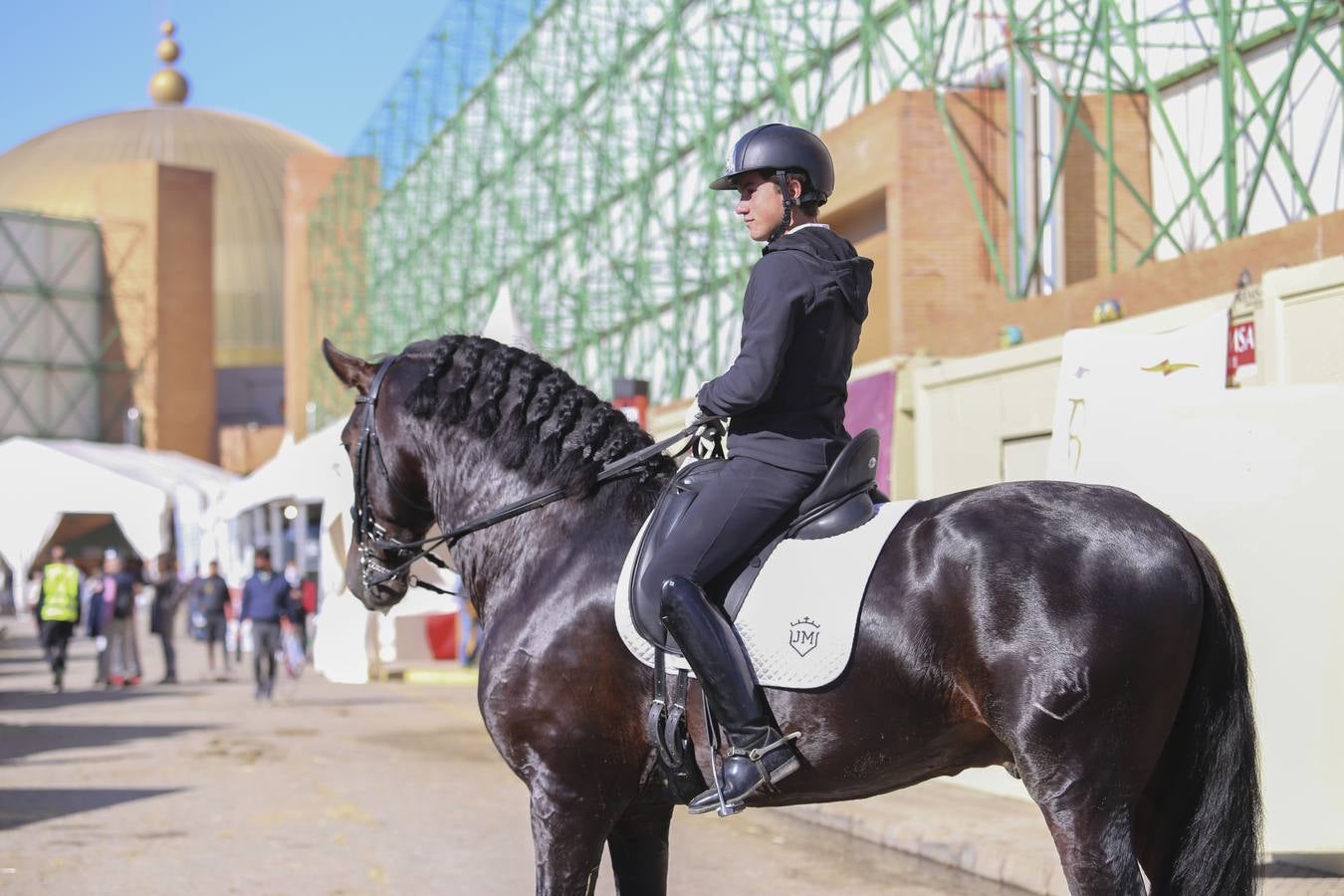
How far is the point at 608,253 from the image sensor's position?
100 ft

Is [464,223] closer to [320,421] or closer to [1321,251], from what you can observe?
[320,421]

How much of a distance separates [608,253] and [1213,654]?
26.9 meters

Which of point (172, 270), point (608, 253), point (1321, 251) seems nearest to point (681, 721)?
point (1321, 251)

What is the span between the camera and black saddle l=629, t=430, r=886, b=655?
14.7 ft

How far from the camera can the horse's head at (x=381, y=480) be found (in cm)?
538

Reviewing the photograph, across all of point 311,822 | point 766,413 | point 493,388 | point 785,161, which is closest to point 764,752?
point 766,413

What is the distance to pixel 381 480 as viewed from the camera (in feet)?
17.8

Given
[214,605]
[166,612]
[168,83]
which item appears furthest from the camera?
[168,83]

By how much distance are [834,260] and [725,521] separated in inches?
32.5

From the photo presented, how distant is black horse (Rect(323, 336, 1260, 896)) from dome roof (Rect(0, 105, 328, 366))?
84.3m

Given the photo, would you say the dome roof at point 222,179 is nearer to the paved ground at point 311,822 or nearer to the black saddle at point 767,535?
the paved ground at point 311,822

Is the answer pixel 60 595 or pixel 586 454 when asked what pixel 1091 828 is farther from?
pixel 60 595

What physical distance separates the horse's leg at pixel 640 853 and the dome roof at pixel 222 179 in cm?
8451

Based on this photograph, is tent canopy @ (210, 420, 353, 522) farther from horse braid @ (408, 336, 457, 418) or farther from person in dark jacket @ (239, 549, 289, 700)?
horse braid @ (408, 336, 457, 418)
